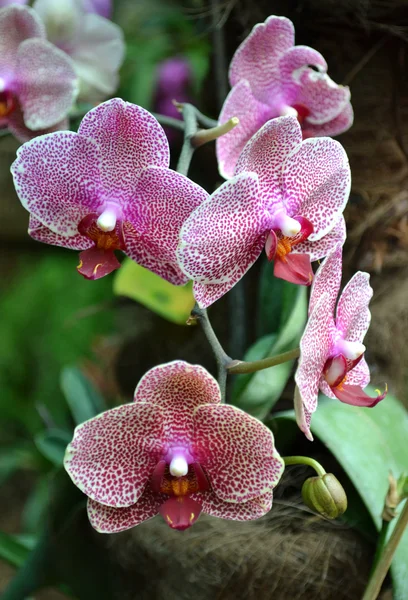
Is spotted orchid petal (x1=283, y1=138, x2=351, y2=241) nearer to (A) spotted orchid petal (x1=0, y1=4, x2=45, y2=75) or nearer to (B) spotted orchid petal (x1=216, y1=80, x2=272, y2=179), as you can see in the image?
(B) spotted orchid petal (x1=216, y1=80, x2=272, y2=179)

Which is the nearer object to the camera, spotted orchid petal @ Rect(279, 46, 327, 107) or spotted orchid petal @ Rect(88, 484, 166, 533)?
spotted orchid petal @ Rect(88, 484, 166, 533)

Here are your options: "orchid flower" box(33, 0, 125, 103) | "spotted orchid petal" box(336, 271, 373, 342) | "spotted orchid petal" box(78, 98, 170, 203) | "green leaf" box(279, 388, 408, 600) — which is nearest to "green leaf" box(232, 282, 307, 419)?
"green leaf" box(279, 388, 408, 600)

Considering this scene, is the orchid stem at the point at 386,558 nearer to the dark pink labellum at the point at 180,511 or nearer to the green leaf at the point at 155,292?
the dark pink labellum at the point at 180,511

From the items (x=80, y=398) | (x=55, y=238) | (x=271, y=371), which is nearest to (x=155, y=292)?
(x=80, y=398)

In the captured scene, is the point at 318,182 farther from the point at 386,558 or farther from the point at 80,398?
the point at 80,398

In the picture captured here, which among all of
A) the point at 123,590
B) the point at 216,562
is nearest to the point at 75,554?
the point at 123,590
